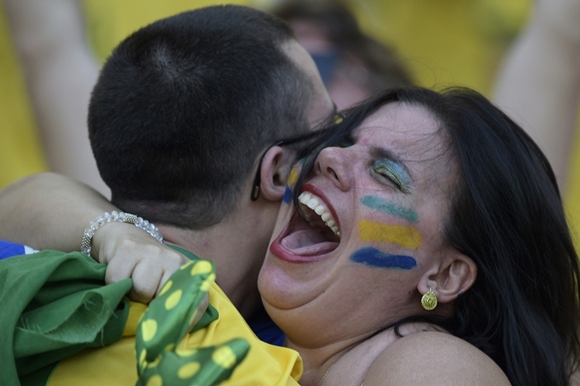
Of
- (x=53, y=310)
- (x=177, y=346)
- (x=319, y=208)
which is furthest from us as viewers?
(x=319, y=208)

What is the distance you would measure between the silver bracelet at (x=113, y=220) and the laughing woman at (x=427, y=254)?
0.07m

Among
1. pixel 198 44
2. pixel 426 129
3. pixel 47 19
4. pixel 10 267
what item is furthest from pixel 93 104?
pixel 47 19

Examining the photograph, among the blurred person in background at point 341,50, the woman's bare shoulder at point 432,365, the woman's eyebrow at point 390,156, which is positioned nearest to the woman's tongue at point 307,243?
the woman's eyebrow at point 390,156

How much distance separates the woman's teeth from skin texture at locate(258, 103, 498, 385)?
2cm

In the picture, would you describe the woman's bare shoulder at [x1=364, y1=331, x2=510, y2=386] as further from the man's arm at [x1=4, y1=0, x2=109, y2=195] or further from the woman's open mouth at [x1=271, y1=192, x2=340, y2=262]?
the man's arm at [x1=4, y1=0, x2=109, y2=195]

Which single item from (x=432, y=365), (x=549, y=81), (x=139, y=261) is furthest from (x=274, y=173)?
(x=549, y=81)

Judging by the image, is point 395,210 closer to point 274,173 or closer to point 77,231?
point 274,173

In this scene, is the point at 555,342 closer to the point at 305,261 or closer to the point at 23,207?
the point at 305,261

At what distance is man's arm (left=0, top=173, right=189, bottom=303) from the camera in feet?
5.61

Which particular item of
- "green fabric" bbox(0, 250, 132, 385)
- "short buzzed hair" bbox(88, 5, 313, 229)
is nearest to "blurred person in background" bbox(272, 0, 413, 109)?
"short buzzed hair" bbox(88, 5, 313, 229)

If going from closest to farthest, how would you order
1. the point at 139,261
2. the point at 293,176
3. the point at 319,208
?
the point at 139,261 → the point at 319,208 → the point at 293,176

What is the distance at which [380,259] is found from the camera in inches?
76.9

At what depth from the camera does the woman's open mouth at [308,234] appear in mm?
2041

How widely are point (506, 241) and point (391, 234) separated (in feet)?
0.90
